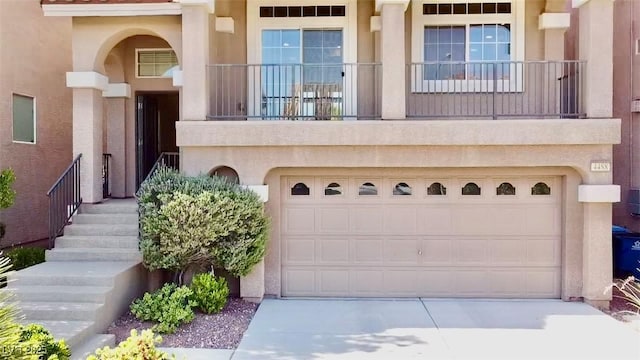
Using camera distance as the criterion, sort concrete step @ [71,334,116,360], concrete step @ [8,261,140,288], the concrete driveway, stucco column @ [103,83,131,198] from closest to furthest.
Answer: concrete step @ [71,334,116,360] < the concrete driveway < concrete step @ [8,261,140,288] < stucco column @ [103,83,131,198]

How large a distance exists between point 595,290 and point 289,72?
23.2 feet

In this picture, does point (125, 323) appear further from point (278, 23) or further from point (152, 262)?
point (278, 23)

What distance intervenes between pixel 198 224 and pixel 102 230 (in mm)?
2545

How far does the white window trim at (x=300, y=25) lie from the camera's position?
10352 mm

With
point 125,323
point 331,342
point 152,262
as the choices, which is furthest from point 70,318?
point 331,342

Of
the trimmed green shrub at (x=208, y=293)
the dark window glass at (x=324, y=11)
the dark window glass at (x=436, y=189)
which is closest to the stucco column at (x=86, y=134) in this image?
the trimmed green shrub at (x=208, y=293)

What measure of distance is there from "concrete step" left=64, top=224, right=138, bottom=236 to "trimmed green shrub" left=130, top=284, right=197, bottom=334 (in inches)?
66.3

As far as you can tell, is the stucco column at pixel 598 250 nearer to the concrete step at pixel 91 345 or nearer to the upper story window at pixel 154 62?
the concrete step at pixel 91 345

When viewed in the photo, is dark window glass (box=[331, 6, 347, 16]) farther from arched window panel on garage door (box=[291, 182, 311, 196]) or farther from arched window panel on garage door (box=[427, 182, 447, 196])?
arched window panel on garage door (box=[427, 182, 447, 196])

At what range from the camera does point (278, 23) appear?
1042 centimetres

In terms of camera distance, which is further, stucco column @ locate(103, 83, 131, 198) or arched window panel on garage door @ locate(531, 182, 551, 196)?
stucco column @ locate(103, 83, 131, 198)

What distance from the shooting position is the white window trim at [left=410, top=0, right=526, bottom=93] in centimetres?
1022

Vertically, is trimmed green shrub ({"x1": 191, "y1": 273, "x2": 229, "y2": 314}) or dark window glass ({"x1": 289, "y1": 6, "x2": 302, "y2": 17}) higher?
dark window glass ({"x1": 289, "y1": 6, "x2": 302, "y2": 17})

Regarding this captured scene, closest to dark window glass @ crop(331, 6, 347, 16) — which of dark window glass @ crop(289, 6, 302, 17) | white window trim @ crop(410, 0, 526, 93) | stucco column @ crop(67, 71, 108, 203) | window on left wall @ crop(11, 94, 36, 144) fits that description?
dark window glass @ crop(289, 6, 302, 17)
